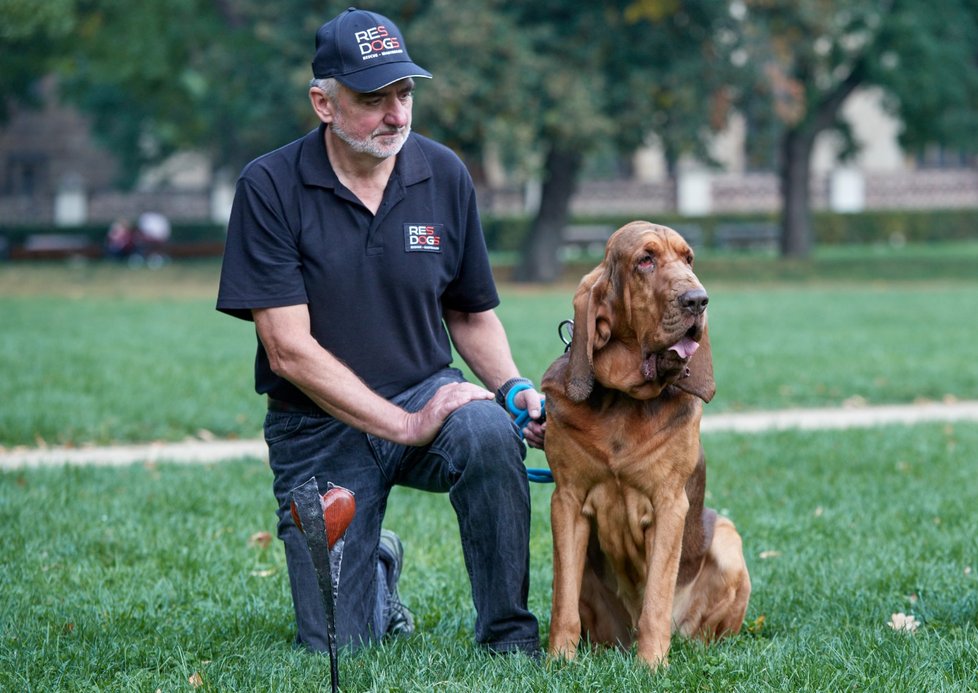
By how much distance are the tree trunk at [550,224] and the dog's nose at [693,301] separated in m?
21.7

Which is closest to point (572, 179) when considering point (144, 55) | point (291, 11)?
point (291, 11)

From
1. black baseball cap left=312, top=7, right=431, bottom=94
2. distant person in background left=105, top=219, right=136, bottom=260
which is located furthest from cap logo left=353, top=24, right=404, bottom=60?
distant person in background left=105, top=219, right=136, bottom=260

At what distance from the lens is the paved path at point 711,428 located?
8.13 meters

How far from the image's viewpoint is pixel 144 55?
91.5 ft

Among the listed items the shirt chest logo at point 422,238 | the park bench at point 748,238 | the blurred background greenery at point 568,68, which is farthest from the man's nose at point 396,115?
the park bench at point 748,238

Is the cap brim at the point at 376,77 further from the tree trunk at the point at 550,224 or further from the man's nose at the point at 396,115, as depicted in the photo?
the tree trunk at the point at 550,224

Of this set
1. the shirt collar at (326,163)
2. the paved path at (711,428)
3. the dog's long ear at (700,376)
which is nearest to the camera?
the dog's long ear at (700,376)

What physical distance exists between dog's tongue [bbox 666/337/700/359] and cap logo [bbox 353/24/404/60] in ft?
4.33

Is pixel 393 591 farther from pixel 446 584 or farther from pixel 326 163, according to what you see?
pixel 326 163

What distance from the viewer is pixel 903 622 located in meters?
4.66

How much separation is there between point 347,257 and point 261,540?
2.28m

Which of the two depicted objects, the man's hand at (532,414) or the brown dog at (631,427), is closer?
the brown dog at (631,427)

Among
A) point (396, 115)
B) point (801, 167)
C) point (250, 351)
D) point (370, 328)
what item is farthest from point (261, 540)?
point (801, 167)

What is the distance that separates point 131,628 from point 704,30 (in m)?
20.9
